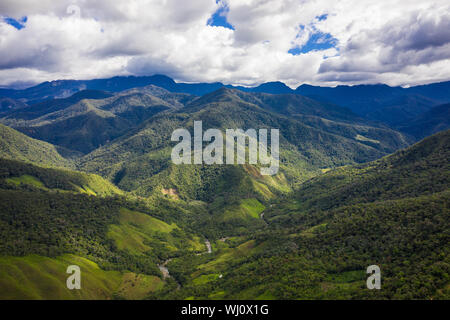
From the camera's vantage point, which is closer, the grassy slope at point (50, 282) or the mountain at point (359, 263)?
the mountain at point (359, 263)

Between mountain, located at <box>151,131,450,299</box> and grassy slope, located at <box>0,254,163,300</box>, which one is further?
grassy slope, located at <box>0,254,163,300</box>

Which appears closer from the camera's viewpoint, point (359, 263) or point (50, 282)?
point (359, 263)

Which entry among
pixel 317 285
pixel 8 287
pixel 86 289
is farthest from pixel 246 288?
pixel 8 287

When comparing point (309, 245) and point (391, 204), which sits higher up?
point (391, 204)

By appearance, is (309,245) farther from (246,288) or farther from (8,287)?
(8,287)

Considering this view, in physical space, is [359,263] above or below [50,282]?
above
